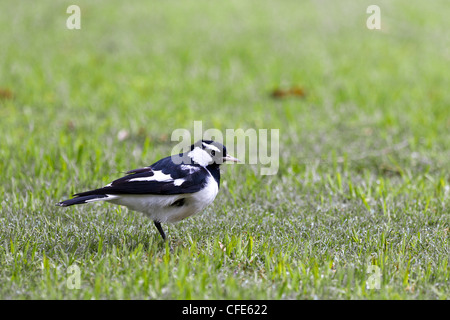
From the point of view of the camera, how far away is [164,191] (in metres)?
3.49

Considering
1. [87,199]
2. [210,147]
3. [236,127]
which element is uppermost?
[210,147]

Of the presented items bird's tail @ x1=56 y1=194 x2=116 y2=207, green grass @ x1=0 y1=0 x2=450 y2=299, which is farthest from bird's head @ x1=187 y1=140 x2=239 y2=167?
bird's tail @ x1=56 y1=194 x2=116 y2=207

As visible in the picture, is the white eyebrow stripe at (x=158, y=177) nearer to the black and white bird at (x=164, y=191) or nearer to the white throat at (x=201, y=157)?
the black and white bird at (x=164, y=191)

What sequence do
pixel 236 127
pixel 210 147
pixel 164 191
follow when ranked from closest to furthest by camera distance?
1. pixel 164 191
2. pixel 210 147
3. pixel 236 127

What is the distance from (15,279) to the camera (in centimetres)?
307

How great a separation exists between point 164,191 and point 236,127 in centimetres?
324

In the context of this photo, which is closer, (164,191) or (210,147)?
(164,191)

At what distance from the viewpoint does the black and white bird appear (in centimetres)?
343

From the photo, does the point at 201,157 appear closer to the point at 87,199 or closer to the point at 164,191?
the point at 164,191

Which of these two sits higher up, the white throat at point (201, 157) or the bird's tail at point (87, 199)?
the white throat at point (201, 157)

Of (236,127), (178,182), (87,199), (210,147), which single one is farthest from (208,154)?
(236,127)

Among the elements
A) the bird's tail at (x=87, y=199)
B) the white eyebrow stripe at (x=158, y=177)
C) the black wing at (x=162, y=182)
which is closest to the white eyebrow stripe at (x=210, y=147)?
the black wing at (x=162, y=182)

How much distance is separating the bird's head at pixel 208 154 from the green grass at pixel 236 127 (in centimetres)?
49

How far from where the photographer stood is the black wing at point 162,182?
11.2 ft
